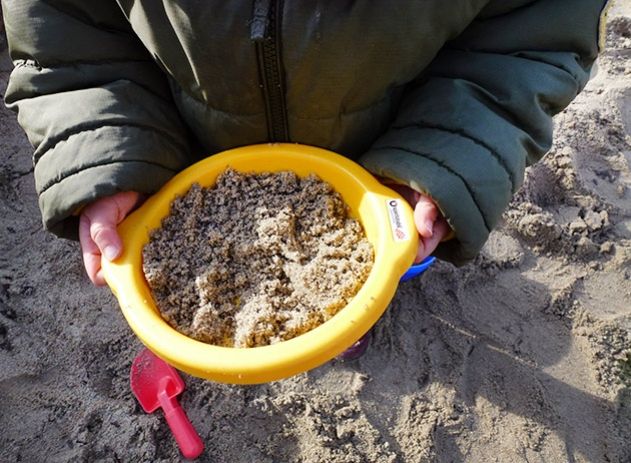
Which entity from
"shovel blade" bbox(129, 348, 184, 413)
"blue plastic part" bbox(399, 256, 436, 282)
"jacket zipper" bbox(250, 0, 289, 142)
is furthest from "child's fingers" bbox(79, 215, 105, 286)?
"blue plastic part" bbox(399, 256, 436, 282)

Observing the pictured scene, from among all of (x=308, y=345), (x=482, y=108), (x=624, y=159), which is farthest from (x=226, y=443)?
(x=624, y=159)

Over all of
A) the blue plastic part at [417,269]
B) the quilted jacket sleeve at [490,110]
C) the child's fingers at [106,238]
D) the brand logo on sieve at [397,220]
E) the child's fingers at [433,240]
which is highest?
the quilted jacket sleeve at [490,110]

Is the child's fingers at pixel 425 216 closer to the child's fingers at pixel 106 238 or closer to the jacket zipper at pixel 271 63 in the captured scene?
the jacket zipper at pixel 271 63

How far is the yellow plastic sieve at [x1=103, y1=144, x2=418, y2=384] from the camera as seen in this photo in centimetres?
81

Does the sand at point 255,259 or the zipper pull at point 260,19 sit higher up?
the zipper pull at point 260,19

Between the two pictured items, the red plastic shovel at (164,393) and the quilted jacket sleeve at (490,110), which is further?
the red plastic shovel at (164,393)

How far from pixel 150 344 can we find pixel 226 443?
0.58m

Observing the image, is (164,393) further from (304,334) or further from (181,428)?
(304,334)

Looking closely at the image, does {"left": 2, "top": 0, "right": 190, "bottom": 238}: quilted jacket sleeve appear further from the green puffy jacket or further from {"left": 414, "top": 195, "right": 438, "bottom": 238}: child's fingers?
{"left": 414, "top": 195, "right": 438, "bottom": 238}: child's fingers

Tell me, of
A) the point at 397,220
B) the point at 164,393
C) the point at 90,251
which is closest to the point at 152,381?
the point at 164,393

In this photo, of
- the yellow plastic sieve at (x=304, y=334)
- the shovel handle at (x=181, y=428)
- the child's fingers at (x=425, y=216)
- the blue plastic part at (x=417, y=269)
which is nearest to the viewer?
the yellow plastic sieve at (x=304, y=334)

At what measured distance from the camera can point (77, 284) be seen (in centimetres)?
152

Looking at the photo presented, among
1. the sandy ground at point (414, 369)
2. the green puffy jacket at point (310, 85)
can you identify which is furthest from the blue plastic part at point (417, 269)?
the green puffy jacket at point (310, 85)

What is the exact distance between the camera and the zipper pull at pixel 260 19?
865mm
